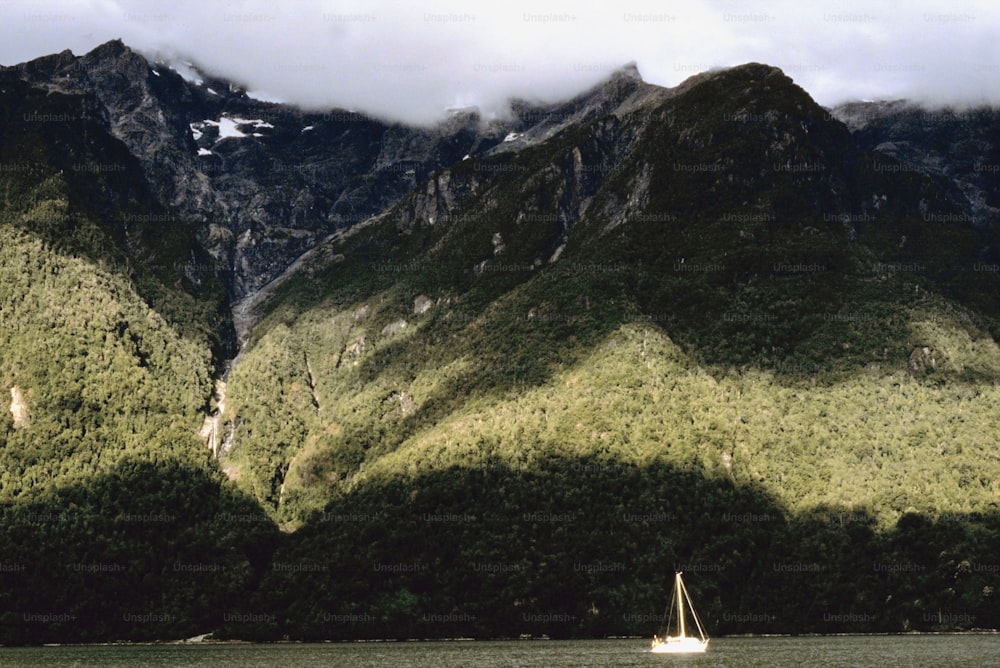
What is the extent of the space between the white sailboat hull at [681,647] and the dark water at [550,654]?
1.67 meters

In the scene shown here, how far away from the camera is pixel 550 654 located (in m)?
148

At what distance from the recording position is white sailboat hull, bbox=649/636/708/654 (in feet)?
486

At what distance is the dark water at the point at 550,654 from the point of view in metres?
128

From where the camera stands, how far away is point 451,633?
19962 centimetres

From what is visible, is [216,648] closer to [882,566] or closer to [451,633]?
[451,633]

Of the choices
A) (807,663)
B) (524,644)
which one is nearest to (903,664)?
(807,663)

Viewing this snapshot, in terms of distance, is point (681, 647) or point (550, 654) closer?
point (550, 654)

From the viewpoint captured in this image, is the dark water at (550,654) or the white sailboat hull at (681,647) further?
the white sailboat hull at (681,647)

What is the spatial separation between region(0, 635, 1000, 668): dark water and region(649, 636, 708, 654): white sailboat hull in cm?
167

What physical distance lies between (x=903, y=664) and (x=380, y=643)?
9934cm

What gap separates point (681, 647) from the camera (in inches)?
5896

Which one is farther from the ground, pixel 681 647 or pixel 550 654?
pixel 550 654

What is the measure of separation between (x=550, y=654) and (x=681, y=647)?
59.8 ft

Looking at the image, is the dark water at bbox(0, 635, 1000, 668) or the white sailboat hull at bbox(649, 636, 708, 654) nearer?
the dark water at bbox(0, 635, 1000, 668)
